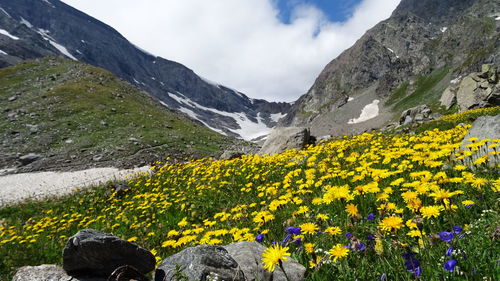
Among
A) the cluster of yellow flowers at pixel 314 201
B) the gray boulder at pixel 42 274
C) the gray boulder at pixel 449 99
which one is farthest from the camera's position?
the gray boulder at pixel 449 99

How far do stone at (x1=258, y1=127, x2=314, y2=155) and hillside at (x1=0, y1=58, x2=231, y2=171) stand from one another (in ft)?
34.8

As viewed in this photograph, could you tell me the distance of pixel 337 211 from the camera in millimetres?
5094

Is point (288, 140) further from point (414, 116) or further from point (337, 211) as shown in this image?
point (414, 116)

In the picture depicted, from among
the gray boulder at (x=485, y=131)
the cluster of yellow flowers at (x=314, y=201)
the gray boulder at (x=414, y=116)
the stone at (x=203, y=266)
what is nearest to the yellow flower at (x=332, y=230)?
the cluster of yellow flowers at (x=314, y=201)

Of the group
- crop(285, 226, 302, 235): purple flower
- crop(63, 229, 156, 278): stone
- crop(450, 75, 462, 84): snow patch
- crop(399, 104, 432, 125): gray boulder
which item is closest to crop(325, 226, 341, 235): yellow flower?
crop(285, 226, 302, 235): purple flower

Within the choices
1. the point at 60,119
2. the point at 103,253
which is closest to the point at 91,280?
the point at 103,253

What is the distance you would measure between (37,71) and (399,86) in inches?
7368

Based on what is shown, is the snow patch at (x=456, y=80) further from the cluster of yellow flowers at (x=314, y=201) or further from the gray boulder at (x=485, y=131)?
the gray boulder at (x=485, y=131)

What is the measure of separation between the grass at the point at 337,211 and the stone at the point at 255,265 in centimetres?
19

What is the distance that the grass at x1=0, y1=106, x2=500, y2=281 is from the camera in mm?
2613

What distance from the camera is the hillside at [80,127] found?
29.9 meters

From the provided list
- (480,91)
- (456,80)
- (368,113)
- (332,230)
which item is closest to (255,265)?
(332,230)

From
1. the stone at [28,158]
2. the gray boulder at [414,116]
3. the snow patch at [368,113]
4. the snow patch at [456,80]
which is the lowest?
the snow patch at [368,113]

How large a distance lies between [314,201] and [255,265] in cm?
133
